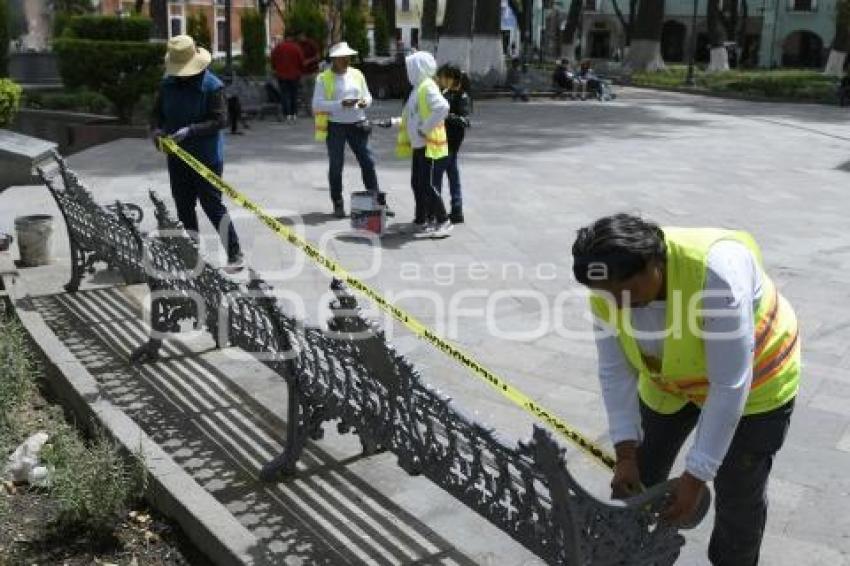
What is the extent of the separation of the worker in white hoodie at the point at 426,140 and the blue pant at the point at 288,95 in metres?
10.0

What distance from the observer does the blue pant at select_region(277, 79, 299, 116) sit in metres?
18.2

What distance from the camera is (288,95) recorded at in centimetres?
Result: 1828

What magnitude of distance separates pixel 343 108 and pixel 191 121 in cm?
238

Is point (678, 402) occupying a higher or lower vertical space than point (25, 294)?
higher

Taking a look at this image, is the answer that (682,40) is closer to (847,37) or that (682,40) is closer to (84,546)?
(847,37)

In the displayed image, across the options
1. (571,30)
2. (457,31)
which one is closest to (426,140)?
(457,31)

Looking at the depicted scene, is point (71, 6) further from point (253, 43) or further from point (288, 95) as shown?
point (288, 95)

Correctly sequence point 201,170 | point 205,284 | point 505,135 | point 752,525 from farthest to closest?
point 505,135 → point 201,170 → point 205,284 → point 752,525

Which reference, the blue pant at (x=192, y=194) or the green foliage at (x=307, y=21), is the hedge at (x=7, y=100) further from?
the green foliage at (x=307, y=21)

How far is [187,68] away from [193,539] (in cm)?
402

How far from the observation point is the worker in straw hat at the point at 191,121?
22.1 feet

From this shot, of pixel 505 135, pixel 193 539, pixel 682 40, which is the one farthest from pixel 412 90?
pixel 682 40

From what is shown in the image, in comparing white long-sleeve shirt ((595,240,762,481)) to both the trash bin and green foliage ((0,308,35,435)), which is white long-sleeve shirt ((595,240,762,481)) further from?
the trash bin

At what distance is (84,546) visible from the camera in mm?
3721
